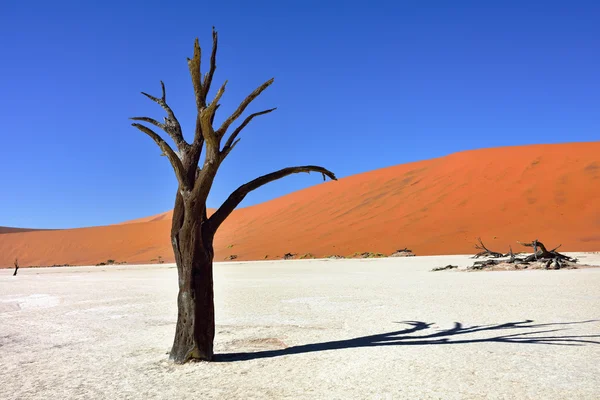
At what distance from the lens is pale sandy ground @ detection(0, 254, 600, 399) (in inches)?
165

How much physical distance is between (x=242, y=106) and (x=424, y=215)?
111 feet

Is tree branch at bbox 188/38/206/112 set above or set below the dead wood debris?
above

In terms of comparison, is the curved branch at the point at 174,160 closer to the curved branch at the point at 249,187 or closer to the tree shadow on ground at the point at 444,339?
the curved branch at the point at 249,187

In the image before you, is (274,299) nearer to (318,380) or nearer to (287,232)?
(318,380)

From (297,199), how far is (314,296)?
5015 cm

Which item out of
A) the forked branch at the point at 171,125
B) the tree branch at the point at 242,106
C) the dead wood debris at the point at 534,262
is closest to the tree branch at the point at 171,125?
the forked branch at the point at 171,125

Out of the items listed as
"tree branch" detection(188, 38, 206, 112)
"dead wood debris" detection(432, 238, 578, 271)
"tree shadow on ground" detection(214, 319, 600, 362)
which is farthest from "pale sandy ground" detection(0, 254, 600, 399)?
"dead wood debris" detection(432, 238, 578, 271)

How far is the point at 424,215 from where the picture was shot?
123ft

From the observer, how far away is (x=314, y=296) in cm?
1116

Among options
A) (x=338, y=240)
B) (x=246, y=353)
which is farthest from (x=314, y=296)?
(x=338, y=240)

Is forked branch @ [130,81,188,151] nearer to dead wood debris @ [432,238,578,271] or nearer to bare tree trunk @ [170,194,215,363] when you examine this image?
bare tree trunk @ [170,194,215,363]

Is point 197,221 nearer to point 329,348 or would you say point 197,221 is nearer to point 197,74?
point 197,74

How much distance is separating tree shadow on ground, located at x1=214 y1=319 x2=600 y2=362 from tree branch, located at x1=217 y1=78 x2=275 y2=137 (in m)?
2.46

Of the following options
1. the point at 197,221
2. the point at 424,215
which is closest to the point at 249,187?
the point at 197,221
